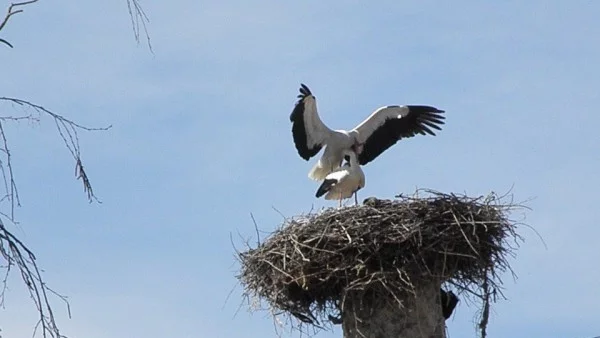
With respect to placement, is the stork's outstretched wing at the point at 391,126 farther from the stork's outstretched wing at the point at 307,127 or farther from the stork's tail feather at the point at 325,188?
the stork's tail feather at the point at 325,188

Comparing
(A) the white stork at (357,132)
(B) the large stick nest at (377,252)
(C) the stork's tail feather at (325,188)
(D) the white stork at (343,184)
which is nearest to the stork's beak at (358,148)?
(A) the white stork at (357,132)

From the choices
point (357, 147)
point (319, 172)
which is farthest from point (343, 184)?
point (357, 147)

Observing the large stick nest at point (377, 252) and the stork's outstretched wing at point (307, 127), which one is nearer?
the large stick nest at point (377, 252)

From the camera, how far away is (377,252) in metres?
8.65

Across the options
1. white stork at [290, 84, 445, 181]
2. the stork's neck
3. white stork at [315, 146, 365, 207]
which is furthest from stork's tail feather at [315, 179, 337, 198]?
white stork at [290, 84, 445, 181]

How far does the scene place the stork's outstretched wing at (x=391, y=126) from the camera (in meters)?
13.1

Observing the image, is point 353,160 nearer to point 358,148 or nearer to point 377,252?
point 358,148

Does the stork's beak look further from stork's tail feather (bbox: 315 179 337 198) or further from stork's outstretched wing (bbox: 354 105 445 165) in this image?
stork's tail feather (bbox: 315 179 337 198)

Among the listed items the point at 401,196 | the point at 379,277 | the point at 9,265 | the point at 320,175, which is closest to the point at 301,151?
the point at 320,175

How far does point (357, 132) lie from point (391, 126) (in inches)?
18.4

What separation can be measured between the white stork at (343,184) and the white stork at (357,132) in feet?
3.69

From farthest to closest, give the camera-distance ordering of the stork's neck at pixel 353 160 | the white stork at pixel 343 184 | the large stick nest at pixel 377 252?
the stork's neck at pixel 353 160
the white stork at pixel 343 184
the large stick nest at pixel 377 252

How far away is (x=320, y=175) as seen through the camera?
42.0 feet

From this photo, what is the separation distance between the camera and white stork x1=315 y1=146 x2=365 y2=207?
37.4ft
